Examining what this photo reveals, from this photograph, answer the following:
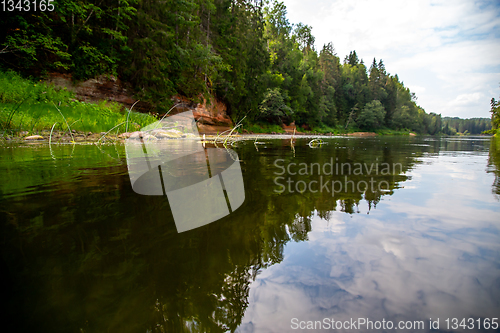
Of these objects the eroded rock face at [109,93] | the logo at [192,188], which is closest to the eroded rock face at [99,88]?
the eroded rock face at [109,93]

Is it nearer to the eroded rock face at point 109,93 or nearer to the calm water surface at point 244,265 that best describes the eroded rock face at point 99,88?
the eroded rock face at point 109,93

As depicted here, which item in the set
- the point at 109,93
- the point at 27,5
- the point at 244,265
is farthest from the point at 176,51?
the point at 244,265

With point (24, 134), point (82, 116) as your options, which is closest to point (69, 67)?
point (82, 116)

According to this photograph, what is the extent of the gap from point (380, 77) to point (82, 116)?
86.4m

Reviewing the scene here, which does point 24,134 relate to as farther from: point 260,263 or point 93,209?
point 260,263

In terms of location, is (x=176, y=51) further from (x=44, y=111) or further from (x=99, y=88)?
(x=44, y=111)

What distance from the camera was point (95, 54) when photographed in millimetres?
13273

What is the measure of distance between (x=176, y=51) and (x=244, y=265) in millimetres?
18996

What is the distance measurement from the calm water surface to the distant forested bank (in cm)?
1310

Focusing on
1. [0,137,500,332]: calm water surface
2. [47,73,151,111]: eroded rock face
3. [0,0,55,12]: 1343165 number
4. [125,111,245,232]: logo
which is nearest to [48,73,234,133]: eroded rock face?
[47,73,151,111]: eroded rock face

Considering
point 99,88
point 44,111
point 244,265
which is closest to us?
point 244,265

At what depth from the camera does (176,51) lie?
17500 mm

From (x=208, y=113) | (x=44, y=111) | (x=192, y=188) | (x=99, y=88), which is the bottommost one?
(x=192, y=188)

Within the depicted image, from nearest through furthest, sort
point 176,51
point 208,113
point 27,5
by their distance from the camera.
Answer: point 27,5
point 176,51
point 208,113
